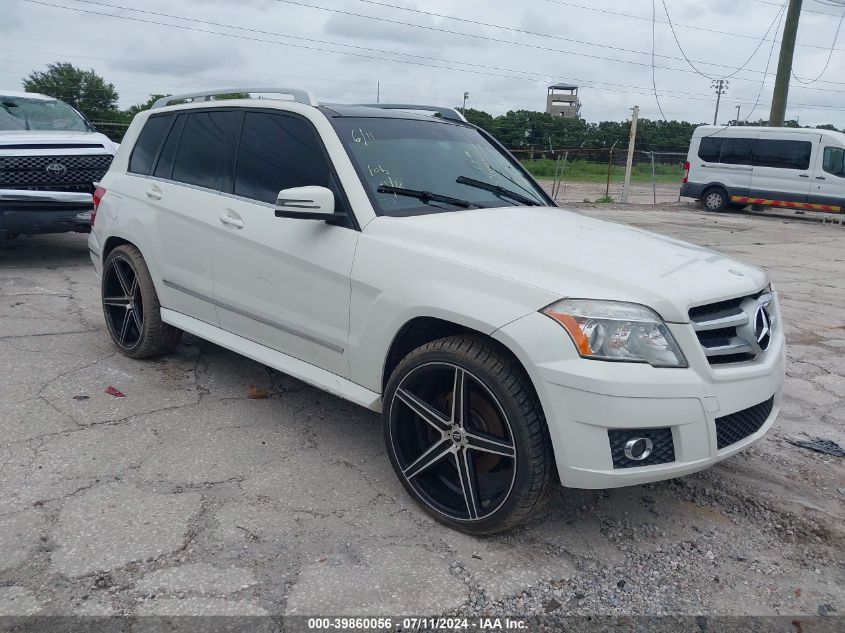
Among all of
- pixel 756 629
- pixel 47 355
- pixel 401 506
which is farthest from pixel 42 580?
pixel 47 355

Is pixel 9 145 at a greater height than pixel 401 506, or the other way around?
pixel 9 145

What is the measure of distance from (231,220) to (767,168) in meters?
19.4

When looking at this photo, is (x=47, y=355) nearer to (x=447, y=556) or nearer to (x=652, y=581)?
(x=447, y=556)

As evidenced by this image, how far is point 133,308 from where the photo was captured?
500 cm

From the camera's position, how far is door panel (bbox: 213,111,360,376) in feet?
11.5

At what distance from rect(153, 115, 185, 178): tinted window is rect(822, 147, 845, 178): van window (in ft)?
61.4

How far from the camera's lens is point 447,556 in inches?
115

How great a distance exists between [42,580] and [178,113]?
3131 millimetres

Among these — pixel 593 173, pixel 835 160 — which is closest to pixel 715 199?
pixel 835 160

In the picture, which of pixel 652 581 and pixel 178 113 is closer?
pixel 652 581

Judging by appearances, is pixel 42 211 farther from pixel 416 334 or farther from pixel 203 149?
pixel 416 334

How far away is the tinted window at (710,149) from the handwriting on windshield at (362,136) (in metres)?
19.4

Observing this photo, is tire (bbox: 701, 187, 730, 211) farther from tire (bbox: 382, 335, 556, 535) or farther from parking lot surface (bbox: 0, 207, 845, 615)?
tire (bbox: 382, 335, 556, 535)

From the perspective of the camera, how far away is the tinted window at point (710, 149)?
823 inches
